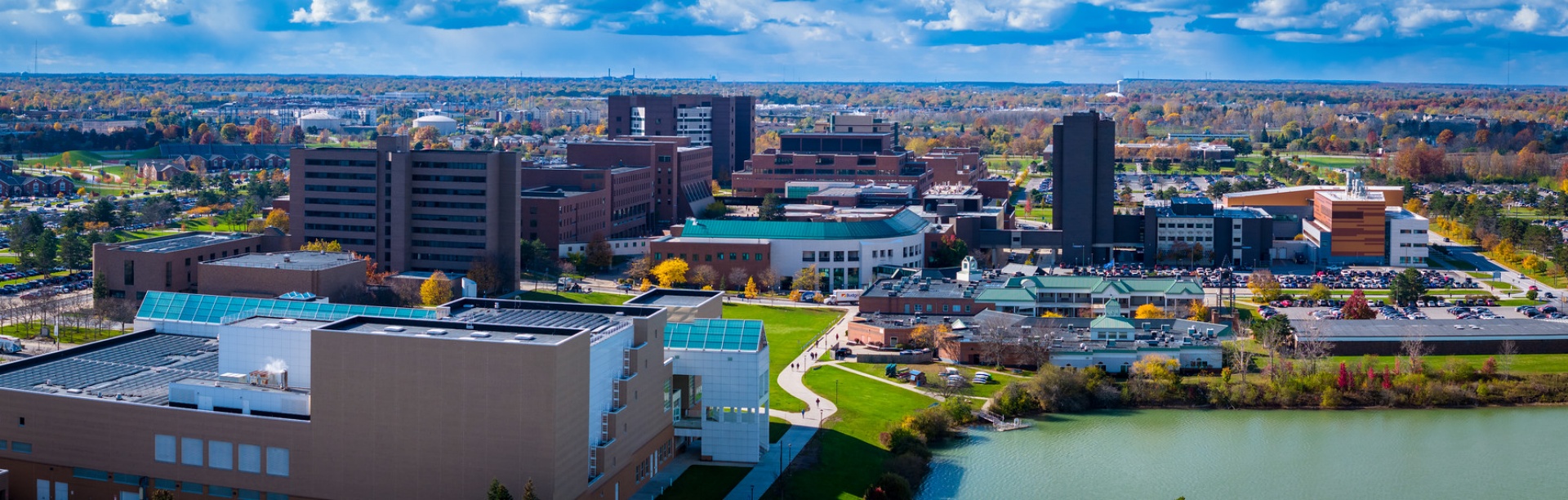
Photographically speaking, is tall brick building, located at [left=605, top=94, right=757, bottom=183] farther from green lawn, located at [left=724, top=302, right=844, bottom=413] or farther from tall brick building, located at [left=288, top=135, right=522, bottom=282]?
green lawn, located at [left=724, top=302, right=844, bottom=413]

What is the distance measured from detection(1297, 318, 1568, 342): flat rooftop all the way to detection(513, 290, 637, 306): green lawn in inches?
658

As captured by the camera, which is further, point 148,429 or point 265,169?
point 265,169

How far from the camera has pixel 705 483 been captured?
73.3 feet

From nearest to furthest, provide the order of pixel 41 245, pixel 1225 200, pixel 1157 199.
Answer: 1. pixel 41 245
2. pixel 1225 200
3. pixel 1157 199

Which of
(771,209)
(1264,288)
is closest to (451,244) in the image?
(771,209)

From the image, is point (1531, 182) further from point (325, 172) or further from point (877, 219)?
point (325, 172)

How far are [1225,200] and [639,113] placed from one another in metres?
30.5

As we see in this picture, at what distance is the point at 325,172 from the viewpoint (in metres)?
42.6

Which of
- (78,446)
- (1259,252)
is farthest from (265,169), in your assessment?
(78,446)

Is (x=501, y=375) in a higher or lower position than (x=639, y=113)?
lower

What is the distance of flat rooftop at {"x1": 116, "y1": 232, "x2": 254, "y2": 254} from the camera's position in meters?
36.8

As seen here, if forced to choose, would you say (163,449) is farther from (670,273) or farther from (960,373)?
(670,273)

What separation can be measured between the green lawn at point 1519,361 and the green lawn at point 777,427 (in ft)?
42.0

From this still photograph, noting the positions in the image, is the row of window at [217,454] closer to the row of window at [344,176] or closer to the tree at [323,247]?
the tree at [323,247]
